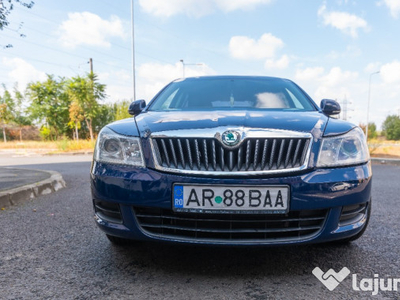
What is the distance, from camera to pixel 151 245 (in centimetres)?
243

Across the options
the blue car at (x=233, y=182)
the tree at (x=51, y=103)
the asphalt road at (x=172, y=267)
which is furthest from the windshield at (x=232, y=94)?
the tree at (x=51, y=103)

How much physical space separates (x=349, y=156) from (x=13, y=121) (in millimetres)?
43277

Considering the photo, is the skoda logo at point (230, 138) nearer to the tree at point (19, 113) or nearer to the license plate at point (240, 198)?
the license plate at point (240, 198)

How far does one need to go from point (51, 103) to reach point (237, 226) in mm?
32236

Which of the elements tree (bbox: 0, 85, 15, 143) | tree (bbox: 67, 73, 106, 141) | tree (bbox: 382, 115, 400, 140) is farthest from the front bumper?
tree (bbox: 382, 115, 400, 140)

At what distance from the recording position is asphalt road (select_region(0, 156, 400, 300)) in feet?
5.62

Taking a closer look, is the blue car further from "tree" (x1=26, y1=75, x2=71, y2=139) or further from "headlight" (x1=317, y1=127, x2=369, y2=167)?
"tree" (x1=26, y1=75, x2=71, y2=139)

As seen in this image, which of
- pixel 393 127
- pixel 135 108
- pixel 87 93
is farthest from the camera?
pixel 393 127

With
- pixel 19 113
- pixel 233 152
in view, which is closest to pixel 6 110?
pixel 19 113

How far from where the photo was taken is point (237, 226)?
1780mm

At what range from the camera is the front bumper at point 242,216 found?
1.75 m

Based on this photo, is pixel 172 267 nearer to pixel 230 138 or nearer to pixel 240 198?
pixel 240 198

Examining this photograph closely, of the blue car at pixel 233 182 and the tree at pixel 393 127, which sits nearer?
the blue car at pixel 233 182

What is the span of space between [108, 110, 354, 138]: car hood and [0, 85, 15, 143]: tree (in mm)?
36771
